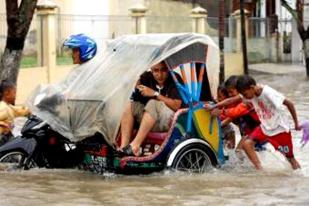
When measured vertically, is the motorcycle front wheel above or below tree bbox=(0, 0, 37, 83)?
below

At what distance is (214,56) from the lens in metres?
9.31

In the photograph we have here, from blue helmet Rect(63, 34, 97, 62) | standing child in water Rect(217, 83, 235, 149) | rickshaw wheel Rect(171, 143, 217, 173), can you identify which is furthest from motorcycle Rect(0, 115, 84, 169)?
standing child in water Rect(217, 83, 235, 149)

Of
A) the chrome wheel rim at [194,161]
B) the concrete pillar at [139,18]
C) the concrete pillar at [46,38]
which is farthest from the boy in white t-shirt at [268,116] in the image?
the concrete pillar at [139,18]

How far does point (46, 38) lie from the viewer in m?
20.3

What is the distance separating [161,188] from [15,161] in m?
1.81

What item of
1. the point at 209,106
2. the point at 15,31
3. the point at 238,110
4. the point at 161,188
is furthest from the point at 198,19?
the point at 161,188

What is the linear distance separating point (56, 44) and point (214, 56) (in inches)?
462

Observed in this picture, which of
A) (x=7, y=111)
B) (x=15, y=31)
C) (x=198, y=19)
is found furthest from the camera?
(x=198, y=19)

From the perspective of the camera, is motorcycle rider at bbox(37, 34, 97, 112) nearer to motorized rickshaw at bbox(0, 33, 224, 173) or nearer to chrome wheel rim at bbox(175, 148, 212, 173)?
motorized rickshaw at bbox(0, 33, 224, 173)

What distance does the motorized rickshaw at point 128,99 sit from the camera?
28.3 feet

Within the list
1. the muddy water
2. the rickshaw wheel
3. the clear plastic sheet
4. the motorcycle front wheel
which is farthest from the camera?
the motorcycle front wheel

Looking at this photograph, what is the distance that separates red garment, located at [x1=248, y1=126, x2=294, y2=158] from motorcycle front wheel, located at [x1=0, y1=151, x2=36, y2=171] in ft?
8.12

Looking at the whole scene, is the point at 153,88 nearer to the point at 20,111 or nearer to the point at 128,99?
the point at 128,99

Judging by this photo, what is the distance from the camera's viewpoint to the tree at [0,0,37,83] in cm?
1392
